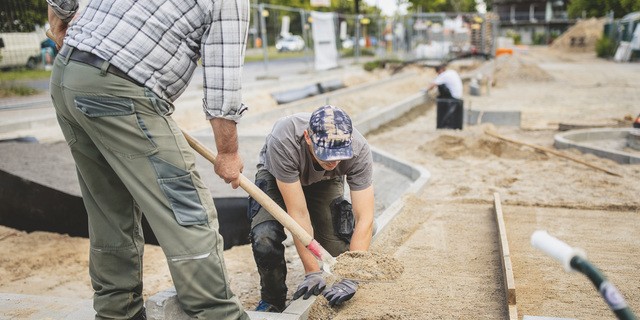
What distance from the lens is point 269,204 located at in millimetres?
2650

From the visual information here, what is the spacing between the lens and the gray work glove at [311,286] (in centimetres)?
307

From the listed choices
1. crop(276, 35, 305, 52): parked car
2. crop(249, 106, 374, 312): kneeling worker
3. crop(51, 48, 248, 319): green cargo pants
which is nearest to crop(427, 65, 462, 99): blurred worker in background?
crop(249, 106, 374, 312): kneeling worker

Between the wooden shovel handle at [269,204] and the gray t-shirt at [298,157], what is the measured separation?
15.7 inches

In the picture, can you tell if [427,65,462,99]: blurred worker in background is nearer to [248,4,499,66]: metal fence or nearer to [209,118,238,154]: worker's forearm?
[248,4,499,66]: metal fence

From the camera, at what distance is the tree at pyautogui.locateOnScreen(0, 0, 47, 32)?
31.9ft

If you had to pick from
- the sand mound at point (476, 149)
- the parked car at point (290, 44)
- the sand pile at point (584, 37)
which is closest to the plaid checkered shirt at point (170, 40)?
the sand mound at point (476, 149)

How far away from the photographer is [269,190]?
333cm

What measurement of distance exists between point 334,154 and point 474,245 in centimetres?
190

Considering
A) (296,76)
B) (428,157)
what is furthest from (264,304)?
(296,76)

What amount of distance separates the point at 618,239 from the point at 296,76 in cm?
1304

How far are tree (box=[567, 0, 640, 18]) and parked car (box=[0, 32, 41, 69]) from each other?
43.6 meters

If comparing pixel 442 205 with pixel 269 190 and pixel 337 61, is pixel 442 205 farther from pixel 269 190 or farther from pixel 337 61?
pixel 337 61

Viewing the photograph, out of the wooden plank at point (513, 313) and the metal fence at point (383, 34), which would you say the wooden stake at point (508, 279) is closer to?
the wooden plank at point (513, 313)

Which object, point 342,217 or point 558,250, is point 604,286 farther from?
point 342,217
